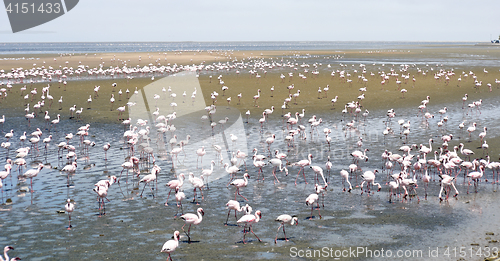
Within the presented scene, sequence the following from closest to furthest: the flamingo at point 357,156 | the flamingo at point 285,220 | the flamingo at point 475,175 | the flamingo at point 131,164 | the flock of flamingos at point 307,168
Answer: the flamingo at point 285,220 < the flock of flamingos at point 307,168 < the flamingo at point 475,175 < the flamingo at point 131,164 < the flamingo at point 357,156

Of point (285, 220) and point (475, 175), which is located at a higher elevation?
point (475, 175)

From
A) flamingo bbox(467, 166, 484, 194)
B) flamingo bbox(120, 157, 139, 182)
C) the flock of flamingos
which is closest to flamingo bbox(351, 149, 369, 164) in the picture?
the flock of flamingos

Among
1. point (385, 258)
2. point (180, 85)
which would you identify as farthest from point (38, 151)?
point (180, 85)

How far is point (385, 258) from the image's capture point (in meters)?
10.7

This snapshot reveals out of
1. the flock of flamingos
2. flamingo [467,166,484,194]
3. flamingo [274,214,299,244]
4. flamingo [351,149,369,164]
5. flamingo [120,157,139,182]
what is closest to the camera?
flamingo [274,214,299,244]

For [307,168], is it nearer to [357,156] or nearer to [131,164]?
[357,156]

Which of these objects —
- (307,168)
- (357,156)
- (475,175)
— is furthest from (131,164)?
(475,175)

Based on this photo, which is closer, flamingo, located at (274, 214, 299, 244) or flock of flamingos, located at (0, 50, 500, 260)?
flamingo, located at (274, 214, 299, 244)

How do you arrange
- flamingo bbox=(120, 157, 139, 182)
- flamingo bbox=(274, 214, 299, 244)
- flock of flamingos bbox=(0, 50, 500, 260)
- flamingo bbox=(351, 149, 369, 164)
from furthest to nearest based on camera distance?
flamingo bbox=(351, 149, 369, 164), flamingo bbox=(120, 157, 139, 182), flock of flamingos bbox=(0, 50, 500, 260), flamingo bbox=(274, 214, 299, 244)

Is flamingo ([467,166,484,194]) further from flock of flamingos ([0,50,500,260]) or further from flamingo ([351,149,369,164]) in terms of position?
flamingo ([351,149,369,164])

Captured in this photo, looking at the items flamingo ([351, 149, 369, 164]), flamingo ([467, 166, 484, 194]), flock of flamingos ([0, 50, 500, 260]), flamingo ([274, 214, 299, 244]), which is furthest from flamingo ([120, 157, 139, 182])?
flamingo ([467, 166, 484, 194])

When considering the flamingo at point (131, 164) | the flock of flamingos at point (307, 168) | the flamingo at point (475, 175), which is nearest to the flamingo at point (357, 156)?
the flock of flamingos at point (307, 168)

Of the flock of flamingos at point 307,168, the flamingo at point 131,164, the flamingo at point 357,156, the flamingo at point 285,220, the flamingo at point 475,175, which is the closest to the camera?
the flamingo at point 285,220

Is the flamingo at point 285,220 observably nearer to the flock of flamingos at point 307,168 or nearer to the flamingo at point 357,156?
the flock of flamingos at point 307,168
